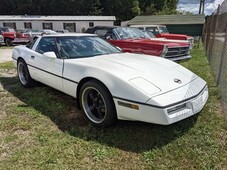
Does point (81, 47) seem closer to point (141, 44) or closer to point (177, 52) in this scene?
point (141, 44)

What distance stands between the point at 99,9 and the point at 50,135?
44.5 metres

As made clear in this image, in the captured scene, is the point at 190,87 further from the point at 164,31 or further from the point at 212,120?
the point at 164,31

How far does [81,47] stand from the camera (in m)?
4.20

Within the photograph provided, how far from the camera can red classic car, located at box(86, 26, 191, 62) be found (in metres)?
6.74

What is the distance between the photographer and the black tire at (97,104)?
3.03 metres

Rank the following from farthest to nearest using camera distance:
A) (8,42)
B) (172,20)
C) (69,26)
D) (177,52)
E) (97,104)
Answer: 1. (69,26)
2. (172,20)
3. (8,42)
4. (177,52)
5. (97,104)

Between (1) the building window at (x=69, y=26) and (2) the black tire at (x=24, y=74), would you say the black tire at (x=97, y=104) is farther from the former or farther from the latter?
(1) the building window at (x=69, y=26)

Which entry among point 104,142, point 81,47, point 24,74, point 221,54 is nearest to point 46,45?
point 81,47

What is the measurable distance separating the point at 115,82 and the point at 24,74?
3.28 m

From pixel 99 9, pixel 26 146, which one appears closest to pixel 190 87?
pixel 26 146

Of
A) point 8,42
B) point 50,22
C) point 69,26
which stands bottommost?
point 8,42

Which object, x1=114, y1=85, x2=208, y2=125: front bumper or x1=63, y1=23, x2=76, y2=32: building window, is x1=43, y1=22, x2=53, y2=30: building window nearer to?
x1=63, y1=23, x2=76, y2=32: building window

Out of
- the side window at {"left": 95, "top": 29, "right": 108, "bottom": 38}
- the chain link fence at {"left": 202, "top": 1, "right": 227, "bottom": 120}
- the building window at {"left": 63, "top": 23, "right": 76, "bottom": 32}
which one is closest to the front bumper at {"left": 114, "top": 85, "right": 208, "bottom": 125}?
the chain link fence at {"left": 202, "top": 1, "right": 227, "bottom": 120}

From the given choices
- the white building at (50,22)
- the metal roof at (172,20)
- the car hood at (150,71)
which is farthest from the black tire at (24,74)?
the white building at (50,22)
